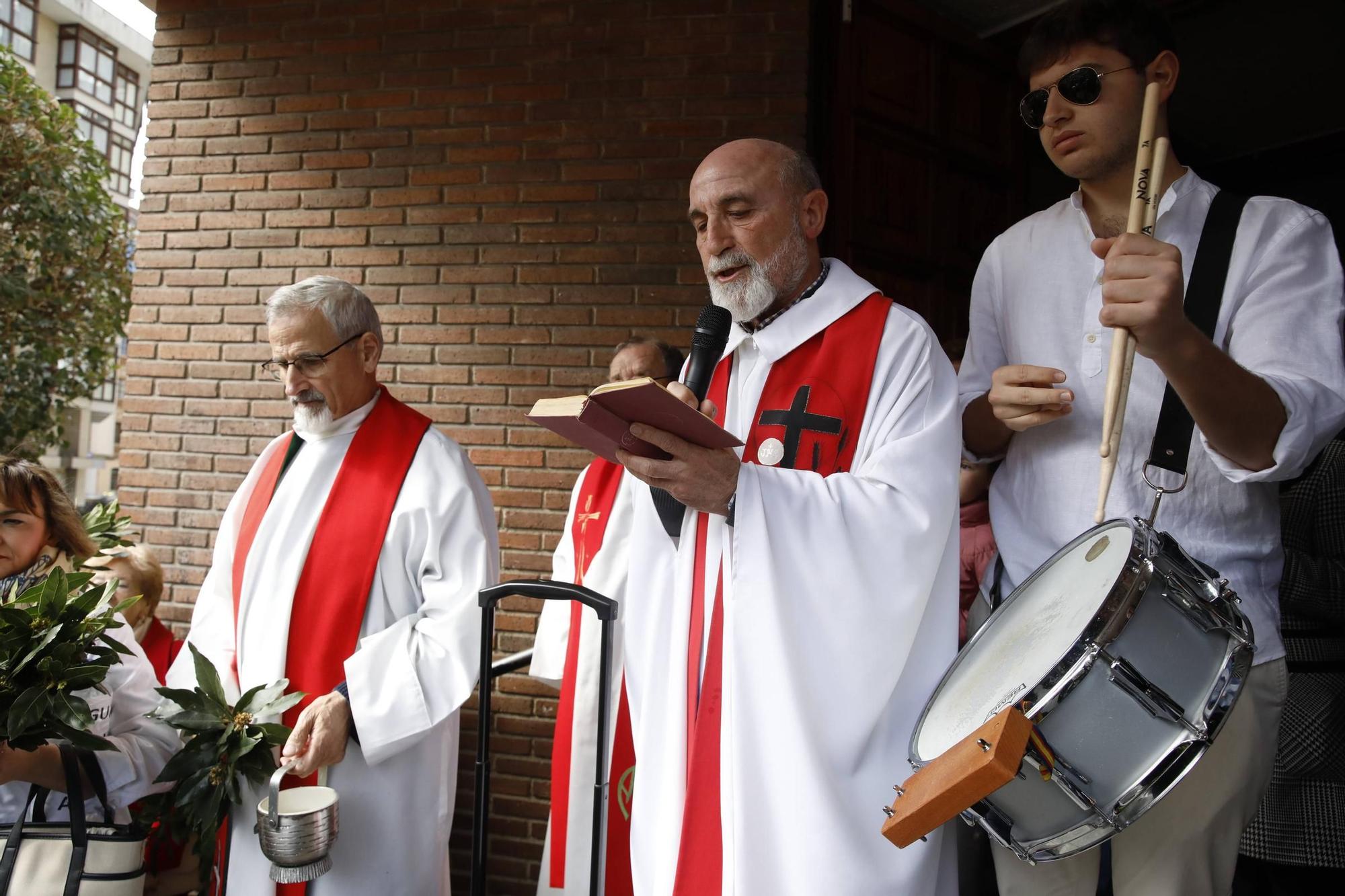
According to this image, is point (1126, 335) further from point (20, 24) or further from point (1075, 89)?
point (20, 24)

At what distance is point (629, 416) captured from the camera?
1.62m

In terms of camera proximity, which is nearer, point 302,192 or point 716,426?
point 716,426

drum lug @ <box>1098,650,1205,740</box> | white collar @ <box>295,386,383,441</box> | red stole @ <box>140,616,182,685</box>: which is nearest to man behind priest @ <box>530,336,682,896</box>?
white collar @ <box>295,386,383,441</box>

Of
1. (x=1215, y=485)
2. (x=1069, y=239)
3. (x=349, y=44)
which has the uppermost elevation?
(x=349, y=44)

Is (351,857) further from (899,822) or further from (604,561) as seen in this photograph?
(899,822)

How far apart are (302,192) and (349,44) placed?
0.77 metres

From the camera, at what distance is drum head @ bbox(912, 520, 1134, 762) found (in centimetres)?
148

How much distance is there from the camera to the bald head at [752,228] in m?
2.23

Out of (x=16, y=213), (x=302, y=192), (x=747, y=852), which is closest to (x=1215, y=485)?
(x=747, y=852)

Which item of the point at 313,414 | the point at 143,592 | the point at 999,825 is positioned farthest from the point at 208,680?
the point at 999,825

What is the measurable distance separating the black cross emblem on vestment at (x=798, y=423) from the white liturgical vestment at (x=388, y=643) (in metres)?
1.15

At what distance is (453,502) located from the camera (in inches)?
117

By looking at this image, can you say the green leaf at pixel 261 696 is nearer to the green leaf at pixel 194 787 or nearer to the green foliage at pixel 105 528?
the green leaf at pixel 194 787

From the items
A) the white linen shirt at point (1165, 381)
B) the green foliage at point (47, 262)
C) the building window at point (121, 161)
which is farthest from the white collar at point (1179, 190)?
the building window at point (121, 161)
